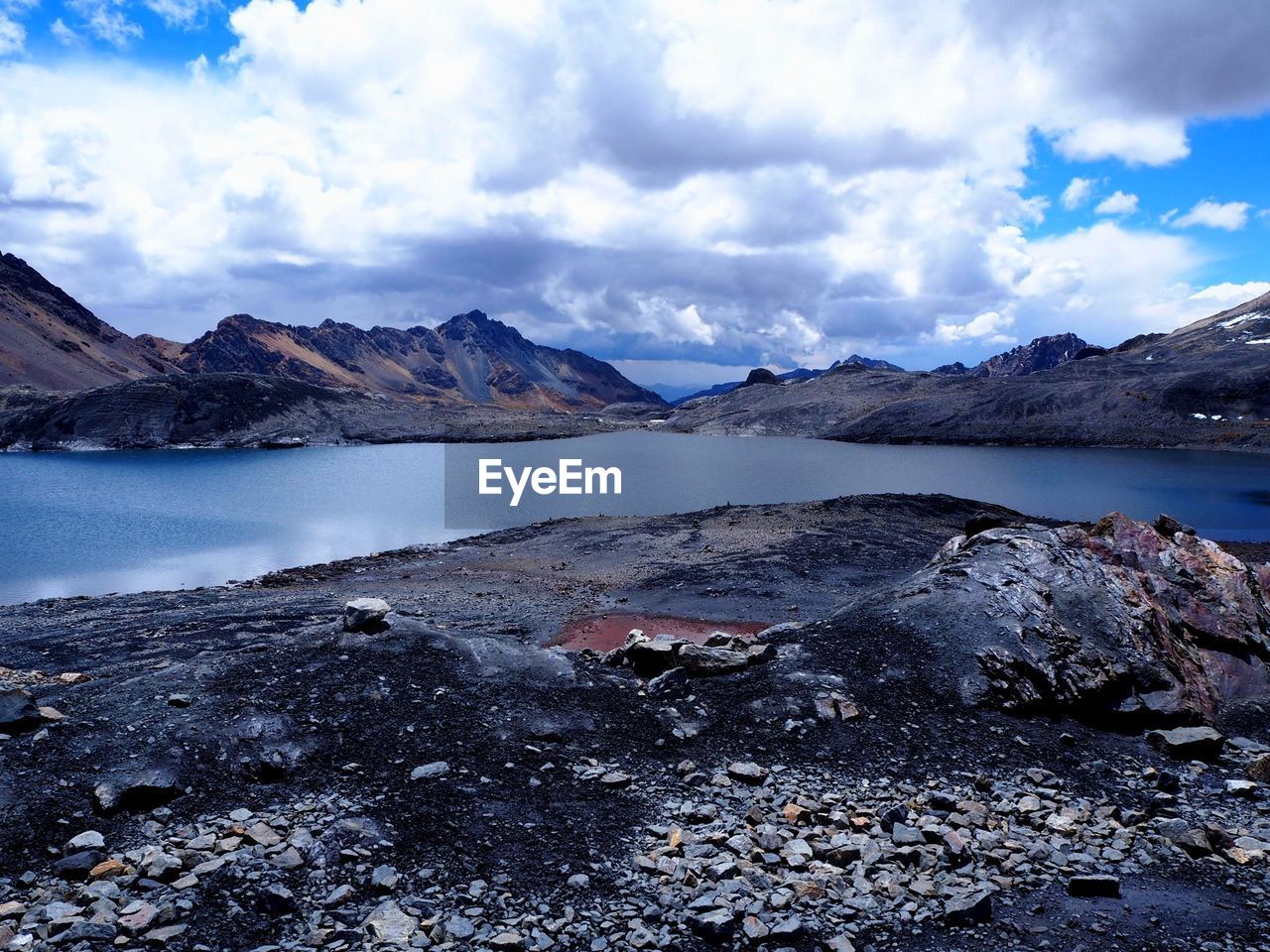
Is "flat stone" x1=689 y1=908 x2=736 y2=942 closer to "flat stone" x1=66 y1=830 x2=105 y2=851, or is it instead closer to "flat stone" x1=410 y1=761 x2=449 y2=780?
"flat stone" x1=410 y1=761 x2=449 y2=780

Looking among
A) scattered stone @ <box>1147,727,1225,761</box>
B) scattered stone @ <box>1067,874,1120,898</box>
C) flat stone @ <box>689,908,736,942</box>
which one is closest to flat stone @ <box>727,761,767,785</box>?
flat stone @ <box>689,908,736,942</box>

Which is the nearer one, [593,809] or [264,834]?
[264,834]

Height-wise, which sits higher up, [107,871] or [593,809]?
[107,871]

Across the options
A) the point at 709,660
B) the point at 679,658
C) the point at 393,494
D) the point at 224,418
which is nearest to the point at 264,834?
the point at 679,658

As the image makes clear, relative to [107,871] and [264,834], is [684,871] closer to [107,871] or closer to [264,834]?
[264,834]

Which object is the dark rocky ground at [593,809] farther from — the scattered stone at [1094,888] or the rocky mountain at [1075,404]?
the rocky mountain at [1075,404]

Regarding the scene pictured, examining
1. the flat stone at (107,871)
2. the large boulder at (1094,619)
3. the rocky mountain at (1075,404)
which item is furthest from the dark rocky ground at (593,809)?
the rocky mountain at (1075,404)
